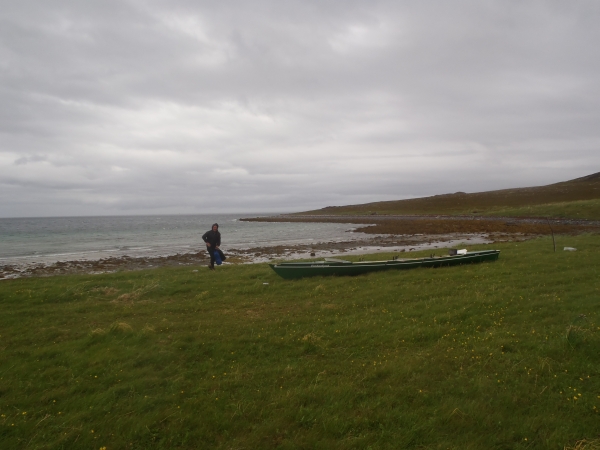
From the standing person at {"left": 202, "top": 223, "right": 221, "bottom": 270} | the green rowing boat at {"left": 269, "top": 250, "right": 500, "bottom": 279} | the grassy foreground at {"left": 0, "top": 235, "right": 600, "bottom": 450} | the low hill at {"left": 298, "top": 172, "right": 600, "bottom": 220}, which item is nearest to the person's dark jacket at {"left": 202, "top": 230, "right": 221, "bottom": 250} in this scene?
the standing person at {"left": 202, "top": 223, "right": 221, "bottom": 270}

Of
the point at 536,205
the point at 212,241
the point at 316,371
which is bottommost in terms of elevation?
the point at 316,371

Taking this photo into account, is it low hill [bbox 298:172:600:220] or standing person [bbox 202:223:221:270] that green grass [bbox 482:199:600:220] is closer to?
low hill [bbox 298:172:600:220]

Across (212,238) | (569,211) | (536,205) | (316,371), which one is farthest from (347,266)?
(536,205)

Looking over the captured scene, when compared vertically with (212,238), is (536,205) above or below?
above

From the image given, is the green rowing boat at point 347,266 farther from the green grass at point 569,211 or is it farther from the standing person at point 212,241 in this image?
the green grass at point 569,211

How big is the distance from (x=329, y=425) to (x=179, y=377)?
3.03 metres

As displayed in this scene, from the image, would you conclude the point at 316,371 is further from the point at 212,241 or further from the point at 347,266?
Result: the point at 212,241

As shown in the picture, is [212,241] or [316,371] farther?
[212,241]

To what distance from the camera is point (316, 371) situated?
23.2ft

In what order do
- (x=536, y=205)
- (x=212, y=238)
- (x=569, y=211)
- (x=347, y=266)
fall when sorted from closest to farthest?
(x=347, y=266)
(x=212, y=238)
(x=569, y=211)
(x=536, y=205)

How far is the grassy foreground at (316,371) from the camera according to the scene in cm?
534

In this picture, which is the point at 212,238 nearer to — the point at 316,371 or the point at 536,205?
the point at 316,371

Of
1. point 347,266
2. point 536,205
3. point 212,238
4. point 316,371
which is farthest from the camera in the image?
point 536,205

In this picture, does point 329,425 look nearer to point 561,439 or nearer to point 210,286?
point 561,439
